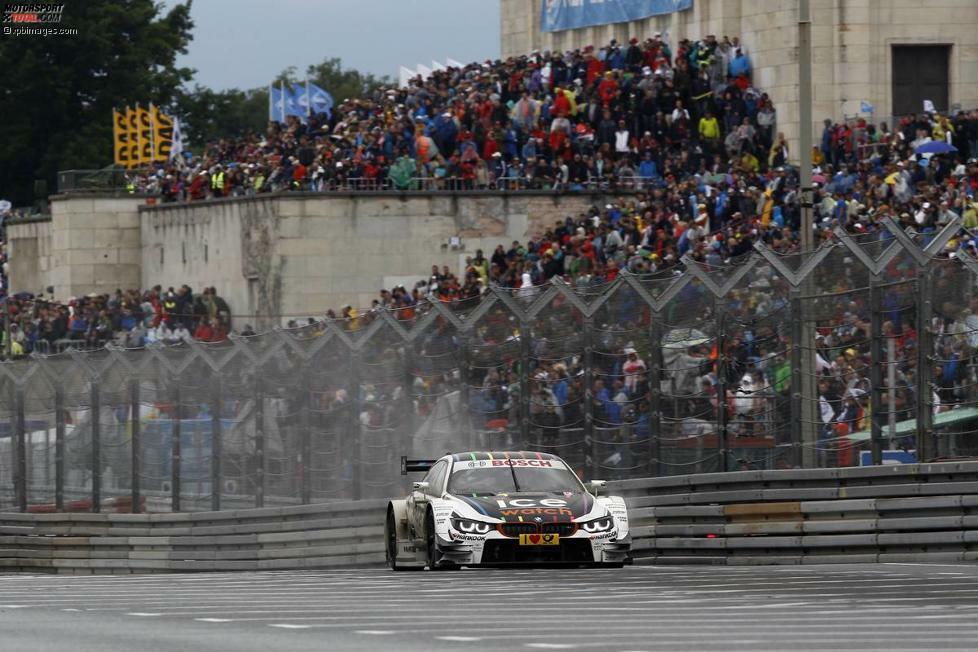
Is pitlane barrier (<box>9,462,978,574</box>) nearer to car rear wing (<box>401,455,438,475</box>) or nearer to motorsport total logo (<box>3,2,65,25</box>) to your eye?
car rear wing (<box>401,455,438,475</box>)

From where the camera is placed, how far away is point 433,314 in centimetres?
2534

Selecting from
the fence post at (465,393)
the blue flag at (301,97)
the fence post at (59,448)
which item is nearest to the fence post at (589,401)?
the fence post at (465,393)

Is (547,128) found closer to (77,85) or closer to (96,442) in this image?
(96,442)

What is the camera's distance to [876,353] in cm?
2009

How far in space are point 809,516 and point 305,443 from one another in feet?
27.7

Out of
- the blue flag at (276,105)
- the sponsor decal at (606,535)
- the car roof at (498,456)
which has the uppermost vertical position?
the blue flag at (276,105)

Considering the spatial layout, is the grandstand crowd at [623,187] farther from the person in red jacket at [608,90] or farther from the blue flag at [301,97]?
the blue flag at [301,97]

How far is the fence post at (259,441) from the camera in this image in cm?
2806

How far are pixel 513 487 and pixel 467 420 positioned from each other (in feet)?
Result: 12.7

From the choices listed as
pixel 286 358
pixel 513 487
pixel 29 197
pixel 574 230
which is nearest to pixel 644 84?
pixel 574 230

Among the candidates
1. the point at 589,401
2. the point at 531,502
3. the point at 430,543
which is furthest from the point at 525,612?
the point at 589,401

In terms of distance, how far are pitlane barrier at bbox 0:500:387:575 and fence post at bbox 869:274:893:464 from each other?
7.31 meters

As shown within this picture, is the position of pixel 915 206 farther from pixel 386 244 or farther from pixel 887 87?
pixel 386 244

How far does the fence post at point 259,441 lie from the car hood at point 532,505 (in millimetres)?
7617
